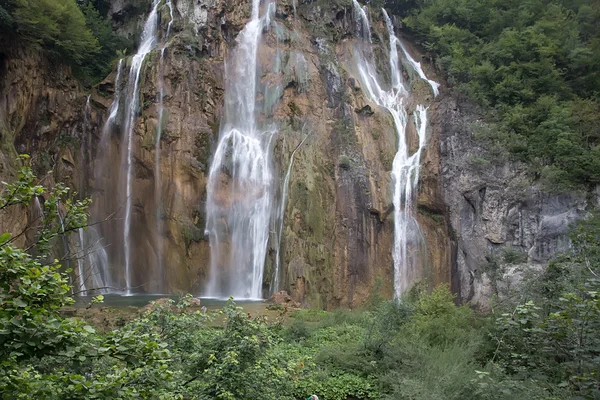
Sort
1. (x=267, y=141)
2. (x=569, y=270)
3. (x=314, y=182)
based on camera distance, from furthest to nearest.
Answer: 1. (x=267, y=141)
2. (x=314, y=182)
3. (x=569, y=270)

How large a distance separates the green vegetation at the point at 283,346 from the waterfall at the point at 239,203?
376 inches

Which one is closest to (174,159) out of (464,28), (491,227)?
(491,227)

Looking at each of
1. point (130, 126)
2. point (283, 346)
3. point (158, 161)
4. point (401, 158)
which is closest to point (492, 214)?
point (401, 158)

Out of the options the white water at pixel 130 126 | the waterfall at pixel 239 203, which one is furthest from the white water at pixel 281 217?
the white water at pixel 130 126

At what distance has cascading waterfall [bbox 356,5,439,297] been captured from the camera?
2578cm

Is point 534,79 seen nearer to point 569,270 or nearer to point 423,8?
point 423,8

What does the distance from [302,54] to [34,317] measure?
2937 centimetres

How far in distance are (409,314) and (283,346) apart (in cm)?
403

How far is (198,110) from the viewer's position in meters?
29.0

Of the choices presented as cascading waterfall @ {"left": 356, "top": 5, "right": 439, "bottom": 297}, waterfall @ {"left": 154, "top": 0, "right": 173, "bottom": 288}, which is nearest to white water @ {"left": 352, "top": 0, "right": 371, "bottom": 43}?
cascading waterfall @ {"left": 356, "top": 5, "right": 439, "bottom": 297}

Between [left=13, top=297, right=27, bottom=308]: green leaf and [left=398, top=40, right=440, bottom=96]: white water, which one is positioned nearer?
[left=13, top=297, right=27, bottom=308]: green leaf

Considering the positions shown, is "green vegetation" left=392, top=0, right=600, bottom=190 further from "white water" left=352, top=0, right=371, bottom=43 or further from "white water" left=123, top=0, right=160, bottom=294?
"white water" left=123, top=0, right=160, bottom=294

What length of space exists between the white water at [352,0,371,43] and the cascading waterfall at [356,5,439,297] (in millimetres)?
1903

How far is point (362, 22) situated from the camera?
34750 mm
